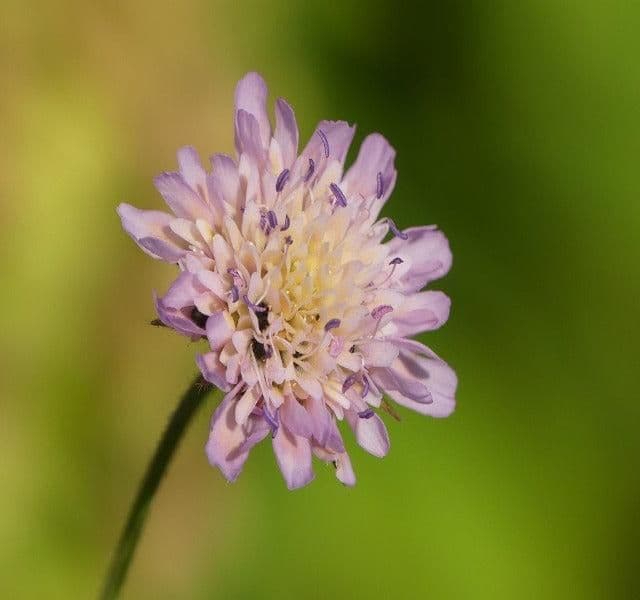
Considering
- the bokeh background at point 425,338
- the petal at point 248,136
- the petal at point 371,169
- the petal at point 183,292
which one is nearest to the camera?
the petal at point 183,292

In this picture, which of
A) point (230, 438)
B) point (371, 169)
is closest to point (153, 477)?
point (230, 438)

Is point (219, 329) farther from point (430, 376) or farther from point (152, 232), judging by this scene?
point (430, 376)

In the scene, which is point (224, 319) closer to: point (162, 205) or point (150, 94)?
point (162, 205)

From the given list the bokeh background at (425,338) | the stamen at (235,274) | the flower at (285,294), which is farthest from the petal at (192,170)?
the bokeh background at (425,338)

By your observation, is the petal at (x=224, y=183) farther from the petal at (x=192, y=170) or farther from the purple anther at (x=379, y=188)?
the purple anther at (x=379, y=188)

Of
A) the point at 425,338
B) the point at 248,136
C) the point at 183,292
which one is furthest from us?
the point at 425,338

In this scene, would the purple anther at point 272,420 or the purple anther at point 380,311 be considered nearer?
the purple anther at point 272,420

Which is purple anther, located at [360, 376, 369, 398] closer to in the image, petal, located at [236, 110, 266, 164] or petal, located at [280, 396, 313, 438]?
petal, located at [280, 396, 313, 438]
